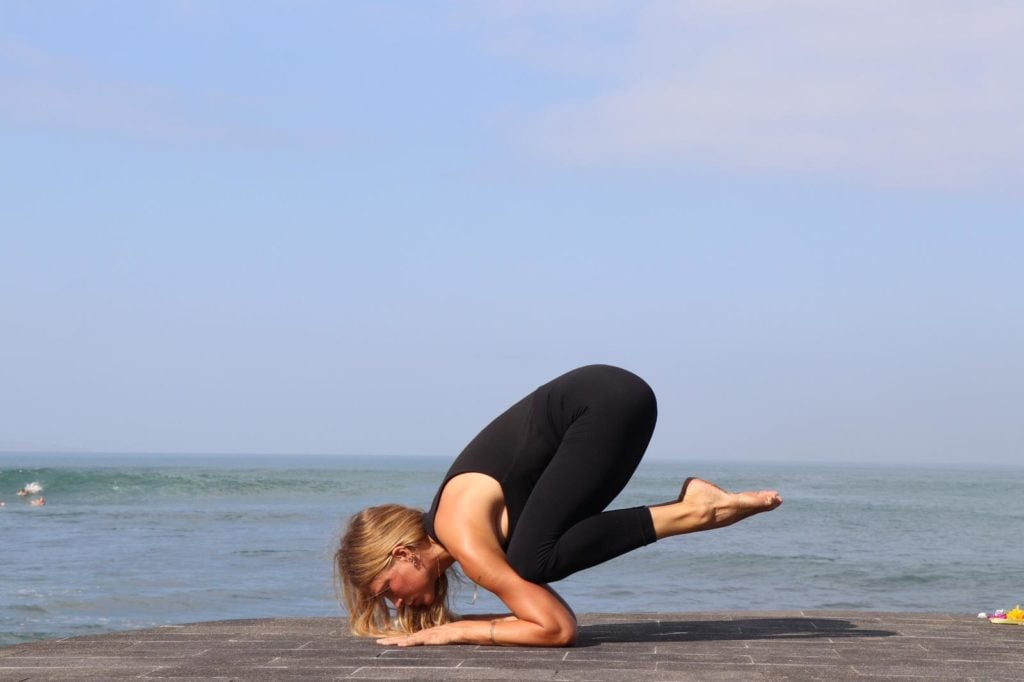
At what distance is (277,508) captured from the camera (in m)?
37.7

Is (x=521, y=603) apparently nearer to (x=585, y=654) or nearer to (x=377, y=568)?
(x=585, y=654)

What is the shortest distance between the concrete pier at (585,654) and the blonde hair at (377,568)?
0.13 m

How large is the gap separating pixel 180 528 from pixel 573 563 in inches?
983

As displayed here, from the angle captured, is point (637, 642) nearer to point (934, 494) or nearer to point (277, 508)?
point (277, 508)

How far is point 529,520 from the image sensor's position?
4.25m

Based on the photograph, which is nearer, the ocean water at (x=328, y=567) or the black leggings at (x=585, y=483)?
the black leggings at (x=585, y=483)

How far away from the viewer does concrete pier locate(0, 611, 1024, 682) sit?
12.2 ft

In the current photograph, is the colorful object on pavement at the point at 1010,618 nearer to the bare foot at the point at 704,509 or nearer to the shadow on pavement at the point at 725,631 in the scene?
the shadow on pavement at the point at 725,631

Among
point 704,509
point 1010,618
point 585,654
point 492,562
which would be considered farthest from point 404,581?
point 1010,618

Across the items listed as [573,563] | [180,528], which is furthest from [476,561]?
[180,528]

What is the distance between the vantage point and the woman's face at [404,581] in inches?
172

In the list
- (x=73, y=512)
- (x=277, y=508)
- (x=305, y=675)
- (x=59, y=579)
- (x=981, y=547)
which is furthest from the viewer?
(x=277, y=508)

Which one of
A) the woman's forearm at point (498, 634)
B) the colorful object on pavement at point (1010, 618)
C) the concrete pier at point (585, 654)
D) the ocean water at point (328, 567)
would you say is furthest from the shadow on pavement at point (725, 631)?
the ocean water at point (328, 567)

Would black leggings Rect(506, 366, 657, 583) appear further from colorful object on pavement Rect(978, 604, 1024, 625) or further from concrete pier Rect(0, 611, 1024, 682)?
colorful object on pavement Rect(978, 604, 1024, 625)
